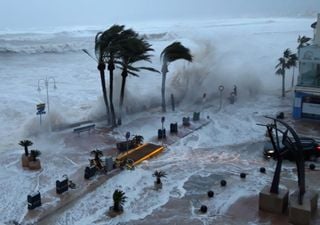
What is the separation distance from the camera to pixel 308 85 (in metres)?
30.0

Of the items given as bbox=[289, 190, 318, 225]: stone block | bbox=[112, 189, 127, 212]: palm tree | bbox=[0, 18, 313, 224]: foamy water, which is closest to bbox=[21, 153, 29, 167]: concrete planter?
bbox=[0, 18, 313, 224]: foamy water

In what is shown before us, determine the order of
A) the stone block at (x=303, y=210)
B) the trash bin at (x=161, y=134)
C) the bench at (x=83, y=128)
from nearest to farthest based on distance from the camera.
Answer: the stone block at (x=303, y=210) → the trash bin at (x=161, y=134) → the bench at (x=83, y=128)

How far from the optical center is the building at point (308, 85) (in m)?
29.7

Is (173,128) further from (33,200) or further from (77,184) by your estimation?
(33,200)

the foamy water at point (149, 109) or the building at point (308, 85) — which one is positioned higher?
the building at point (308, 85)

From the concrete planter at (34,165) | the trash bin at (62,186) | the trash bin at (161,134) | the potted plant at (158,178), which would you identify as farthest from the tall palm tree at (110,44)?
the trash bin at (62,186)

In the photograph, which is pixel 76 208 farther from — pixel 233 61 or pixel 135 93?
pixel 233 61

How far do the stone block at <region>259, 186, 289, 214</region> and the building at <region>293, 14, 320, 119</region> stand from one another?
1478cm

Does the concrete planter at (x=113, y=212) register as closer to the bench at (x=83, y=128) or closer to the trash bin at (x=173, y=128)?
the bench at (x=83, y=128)

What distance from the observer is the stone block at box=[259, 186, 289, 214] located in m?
16.5

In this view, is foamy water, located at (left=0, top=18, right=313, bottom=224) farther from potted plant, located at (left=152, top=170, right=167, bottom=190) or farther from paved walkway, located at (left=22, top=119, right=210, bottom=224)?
paved walkway, located at (left=22, top=119, right=210, bottom=224)

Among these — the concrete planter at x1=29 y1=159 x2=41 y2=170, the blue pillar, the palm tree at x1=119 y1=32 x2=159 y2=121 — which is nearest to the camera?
the concrete planter at x1=29 y1=159 x2=41 y2=170

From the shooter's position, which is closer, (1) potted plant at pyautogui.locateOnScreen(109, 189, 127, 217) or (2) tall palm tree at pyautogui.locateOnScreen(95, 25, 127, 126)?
(1) potted plant at pyautogui.locateOnScreen(109, 189, 127, 217)

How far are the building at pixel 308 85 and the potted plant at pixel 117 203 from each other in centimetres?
1765
